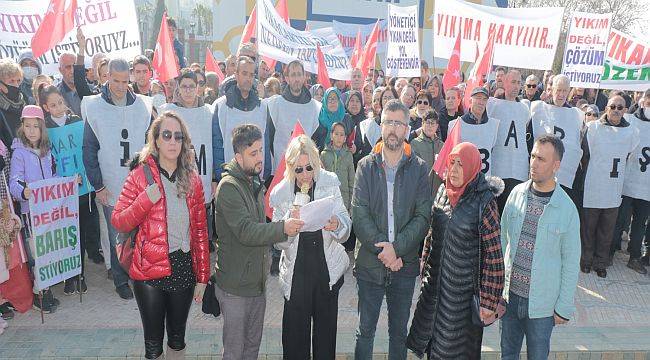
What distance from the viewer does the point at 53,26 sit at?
7020 mm

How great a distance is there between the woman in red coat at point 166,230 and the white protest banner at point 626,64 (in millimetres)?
7803

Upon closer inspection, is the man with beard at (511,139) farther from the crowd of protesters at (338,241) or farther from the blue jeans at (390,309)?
the blue jeans at (390,309)

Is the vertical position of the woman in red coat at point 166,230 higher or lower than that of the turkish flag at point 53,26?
lower

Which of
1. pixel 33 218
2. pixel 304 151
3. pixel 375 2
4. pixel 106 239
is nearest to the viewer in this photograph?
pixel 304 151

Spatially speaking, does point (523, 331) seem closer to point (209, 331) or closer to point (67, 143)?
point (209, 331)

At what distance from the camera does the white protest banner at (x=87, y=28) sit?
7.34 meters

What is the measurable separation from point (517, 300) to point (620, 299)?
9.92ft

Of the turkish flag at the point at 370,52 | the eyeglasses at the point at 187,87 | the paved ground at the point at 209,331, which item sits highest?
the turkish flag at the point at 370,52

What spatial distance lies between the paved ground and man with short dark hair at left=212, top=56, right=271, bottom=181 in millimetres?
1653

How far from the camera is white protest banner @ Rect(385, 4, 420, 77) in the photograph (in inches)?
390

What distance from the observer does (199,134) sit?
5707mm

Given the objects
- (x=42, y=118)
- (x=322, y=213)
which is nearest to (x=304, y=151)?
(x=322, y=213)

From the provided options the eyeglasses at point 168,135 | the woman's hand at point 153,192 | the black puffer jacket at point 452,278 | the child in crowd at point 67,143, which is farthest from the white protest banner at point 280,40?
the black puffer jacket at point 452,278

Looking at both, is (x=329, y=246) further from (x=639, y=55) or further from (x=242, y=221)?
(x=639, y=55)
